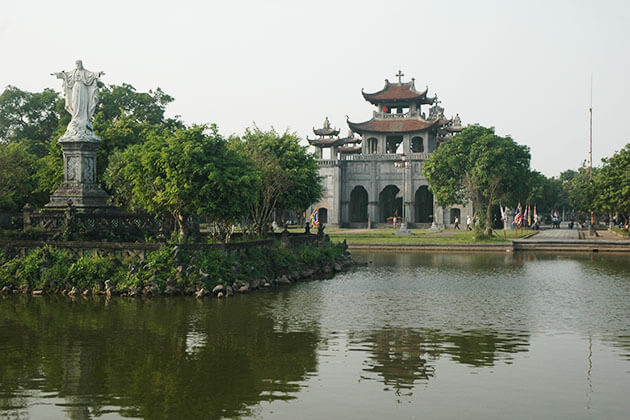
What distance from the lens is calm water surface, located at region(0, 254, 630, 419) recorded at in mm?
11258

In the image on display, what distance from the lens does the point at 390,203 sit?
90.5 metres

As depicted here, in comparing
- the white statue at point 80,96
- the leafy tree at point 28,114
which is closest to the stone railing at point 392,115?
the leafy tree at point 28,114

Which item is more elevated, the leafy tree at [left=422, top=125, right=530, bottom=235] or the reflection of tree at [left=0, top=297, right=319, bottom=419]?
the leafy tree at [left=422, top=125, right=530, bottom=235]

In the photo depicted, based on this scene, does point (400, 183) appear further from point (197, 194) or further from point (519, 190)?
point (197, 194)

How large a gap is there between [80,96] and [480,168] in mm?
32196

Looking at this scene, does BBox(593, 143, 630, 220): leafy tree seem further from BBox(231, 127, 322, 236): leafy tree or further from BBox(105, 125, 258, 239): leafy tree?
BBox(105, 125, 258, 239): leafy tree

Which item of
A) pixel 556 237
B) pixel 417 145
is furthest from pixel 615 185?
pixel 417 145

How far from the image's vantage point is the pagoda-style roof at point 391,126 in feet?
269

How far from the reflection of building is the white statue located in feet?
172

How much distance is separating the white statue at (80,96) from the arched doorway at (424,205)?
57.3m

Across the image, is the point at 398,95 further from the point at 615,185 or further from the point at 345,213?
the point at 615,185

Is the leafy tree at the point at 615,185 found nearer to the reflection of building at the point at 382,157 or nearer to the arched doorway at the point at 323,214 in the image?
the reflection of building at the point at 382,157

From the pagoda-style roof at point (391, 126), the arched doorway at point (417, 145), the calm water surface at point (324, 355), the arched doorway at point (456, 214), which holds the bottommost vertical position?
the calm water surface at point (324, 355)

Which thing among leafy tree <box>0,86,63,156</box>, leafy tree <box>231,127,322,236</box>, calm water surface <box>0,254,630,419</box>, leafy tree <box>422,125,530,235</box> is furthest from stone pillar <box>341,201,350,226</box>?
calm water surface <box>0,254,630,419</box>
